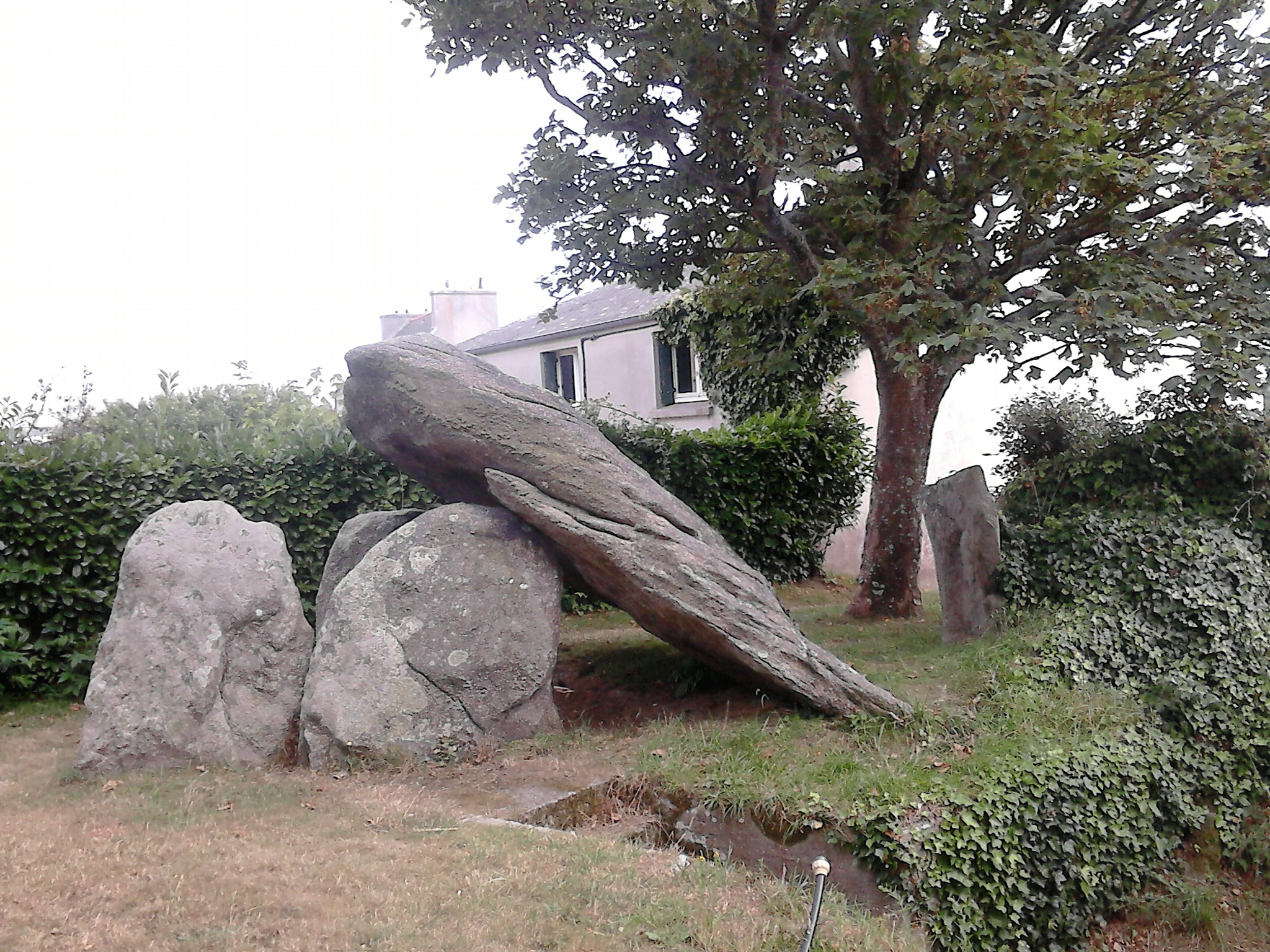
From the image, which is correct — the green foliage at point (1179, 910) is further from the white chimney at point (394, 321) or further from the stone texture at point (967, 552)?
the white chimney at point (394, 321)

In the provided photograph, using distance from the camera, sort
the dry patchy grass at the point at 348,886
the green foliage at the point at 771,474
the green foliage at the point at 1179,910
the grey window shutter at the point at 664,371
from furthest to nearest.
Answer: the grey window shutter at the point at 664,371, the green foliage at the point at 771,474, the green foliage at the point at 1179,910, the dry patchy grass at the point at 348,886

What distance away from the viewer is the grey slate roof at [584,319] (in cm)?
1998

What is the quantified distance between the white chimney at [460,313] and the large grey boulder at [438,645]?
21.3 meters

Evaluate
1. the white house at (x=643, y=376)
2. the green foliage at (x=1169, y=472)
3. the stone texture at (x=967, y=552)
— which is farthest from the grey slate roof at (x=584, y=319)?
the stone texture at (x=967, y=552)

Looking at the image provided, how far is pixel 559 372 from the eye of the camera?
2258 cm

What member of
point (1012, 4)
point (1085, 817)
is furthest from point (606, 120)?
point (1085, 817)

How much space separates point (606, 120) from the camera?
9.77 meters

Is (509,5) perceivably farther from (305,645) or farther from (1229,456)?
(1229,456)

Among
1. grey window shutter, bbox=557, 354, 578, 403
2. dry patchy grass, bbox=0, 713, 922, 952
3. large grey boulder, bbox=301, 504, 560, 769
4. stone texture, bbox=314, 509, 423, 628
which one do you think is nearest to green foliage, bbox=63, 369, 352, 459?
stone texture, bbox=314, 509, 423, 628

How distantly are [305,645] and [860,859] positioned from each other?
13.6 feet

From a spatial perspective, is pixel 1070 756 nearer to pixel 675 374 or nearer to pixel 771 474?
pixel 771 474

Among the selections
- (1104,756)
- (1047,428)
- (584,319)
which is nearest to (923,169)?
(1047,428)

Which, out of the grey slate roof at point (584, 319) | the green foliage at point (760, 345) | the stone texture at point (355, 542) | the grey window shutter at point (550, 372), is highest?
the grey slate roof at point (584, 319)

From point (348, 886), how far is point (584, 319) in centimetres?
1815
